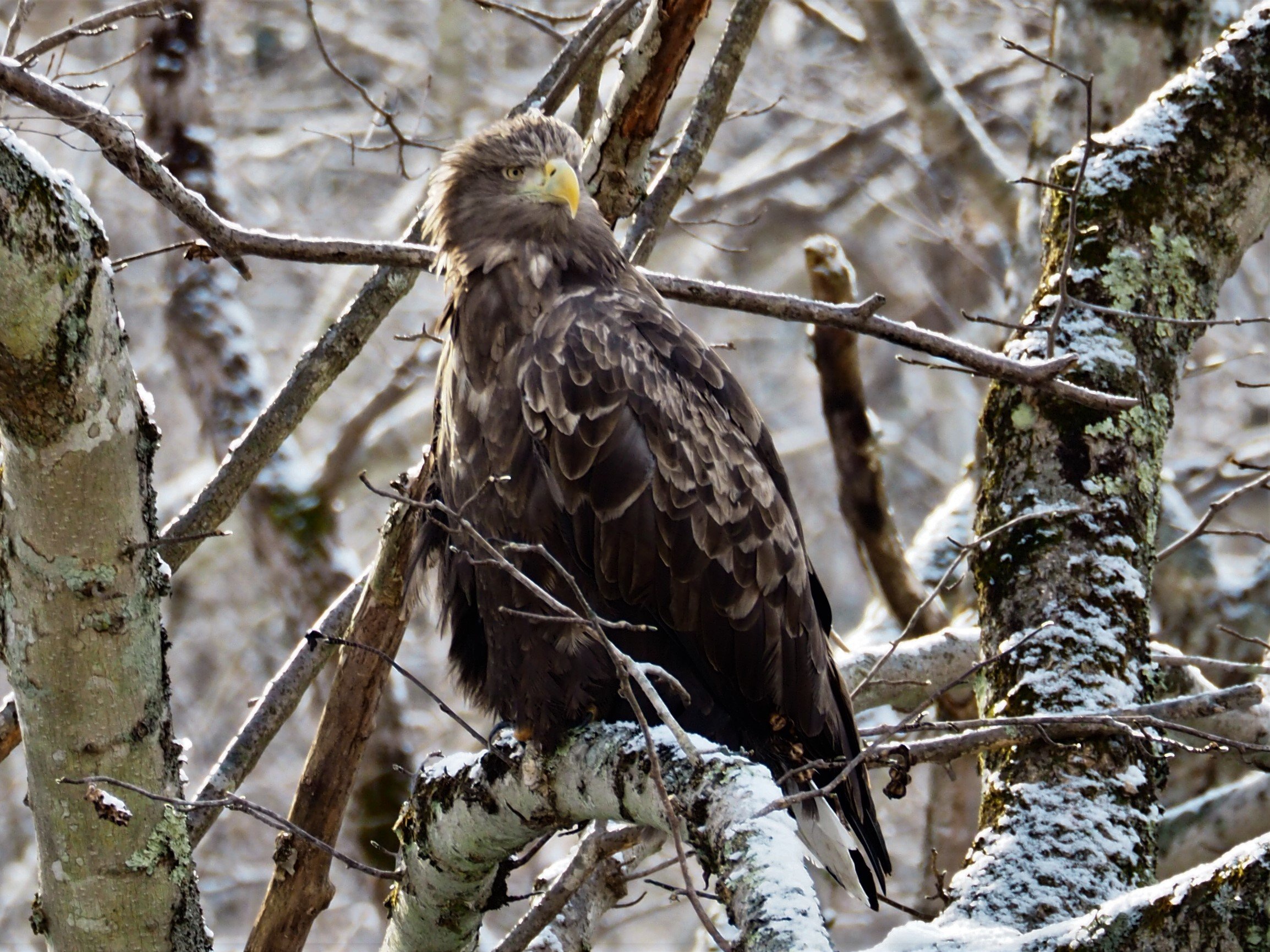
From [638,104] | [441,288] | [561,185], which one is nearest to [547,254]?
[561,185]

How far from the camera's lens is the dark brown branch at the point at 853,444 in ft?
18.4

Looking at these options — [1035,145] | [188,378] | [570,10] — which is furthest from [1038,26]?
[188,378]

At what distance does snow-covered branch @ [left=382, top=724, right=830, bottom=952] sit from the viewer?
2.11m

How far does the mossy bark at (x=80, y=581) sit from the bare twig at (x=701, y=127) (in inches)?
111

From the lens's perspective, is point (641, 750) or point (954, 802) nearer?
point (641, 750)

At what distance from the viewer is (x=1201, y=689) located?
16.4 feet

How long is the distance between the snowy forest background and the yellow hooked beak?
5.50 meters

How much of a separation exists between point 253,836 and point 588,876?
10.8m

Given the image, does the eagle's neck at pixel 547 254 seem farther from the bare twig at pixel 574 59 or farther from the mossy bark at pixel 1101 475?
the mossy bark at pixel 1101 475

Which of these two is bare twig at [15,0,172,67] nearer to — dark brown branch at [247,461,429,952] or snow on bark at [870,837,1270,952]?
dark brown branch at [247,461,429,952]

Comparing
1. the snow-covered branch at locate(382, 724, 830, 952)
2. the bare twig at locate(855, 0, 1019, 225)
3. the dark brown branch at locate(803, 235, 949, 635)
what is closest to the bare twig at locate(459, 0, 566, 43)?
the dark brown branch at locate(803, 235, 949, 635)

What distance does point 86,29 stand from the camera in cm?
349

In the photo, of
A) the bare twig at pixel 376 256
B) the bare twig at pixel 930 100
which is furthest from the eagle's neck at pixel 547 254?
the bare twig at pixel 930 100

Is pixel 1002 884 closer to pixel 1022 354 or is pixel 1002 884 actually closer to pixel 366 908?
pixel 1022 354
